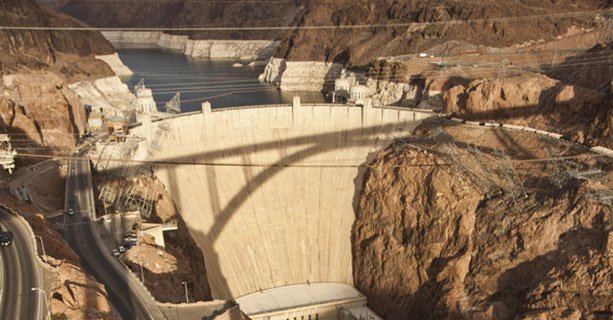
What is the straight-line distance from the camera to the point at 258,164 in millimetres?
57344

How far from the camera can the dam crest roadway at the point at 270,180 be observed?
5106 centimetres

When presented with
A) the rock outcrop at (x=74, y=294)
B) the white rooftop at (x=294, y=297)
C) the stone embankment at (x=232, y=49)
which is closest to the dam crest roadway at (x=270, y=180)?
the white rooftop at (x=294, y=297)

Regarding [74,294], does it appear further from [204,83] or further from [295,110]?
[204,83]

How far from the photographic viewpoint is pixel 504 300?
1515 inches

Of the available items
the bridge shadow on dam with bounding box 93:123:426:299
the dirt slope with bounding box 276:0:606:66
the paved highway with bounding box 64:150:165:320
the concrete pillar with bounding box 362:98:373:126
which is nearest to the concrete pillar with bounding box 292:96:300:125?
the bridge shadow on dam with bounding box 93:123:426:299

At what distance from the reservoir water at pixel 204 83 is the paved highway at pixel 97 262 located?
2153 inches

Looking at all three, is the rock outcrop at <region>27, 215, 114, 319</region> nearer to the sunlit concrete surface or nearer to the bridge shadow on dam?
the bridge shadow on dam

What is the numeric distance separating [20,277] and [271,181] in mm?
34477

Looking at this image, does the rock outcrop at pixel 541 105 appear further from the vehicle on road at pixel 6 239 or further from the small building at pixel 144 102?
the vehicle on road at pixel 6 239

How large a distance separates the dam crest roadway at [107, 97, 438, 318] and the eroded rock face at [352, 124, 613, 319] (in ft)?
12.1

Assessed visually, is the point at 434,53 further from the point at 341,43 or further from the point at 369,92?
the point at 341,43

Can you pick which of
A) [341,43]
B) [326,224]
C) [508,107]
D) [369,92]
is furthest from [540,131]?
[341,43]

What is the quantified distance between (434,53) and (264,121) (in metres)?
57.3

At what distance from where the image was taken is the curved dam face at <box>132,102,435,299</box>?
168 ft
